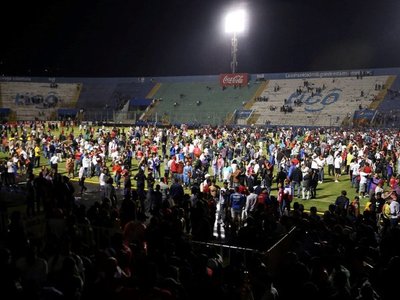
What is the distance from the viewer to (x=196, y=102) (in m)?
62.1

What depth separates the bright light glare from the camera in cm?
5735

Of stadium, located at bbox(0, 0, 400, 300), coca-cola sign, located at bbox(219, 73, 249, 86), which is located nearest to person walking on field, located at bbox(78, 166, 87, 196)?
stadium, located at bbox(0, 0, 400, 300)

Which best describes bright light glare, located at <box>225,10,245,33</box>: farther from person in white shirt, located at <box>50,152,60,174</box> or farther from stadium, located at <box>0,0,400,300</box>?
person in white shirt, located at <box>50,152,60,174</box>

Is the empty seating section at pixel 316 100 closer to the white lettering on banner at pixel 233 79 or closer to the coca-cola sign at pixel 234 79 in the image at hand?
the coca-cola sign at pixel 234 79

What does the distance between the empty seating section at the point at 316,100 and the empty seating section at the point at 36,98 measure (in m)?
32.5

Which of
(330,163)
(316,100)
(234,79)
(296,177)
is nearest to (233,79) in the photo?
(234,79)

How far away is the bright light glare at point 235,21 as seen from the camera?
2258 inches

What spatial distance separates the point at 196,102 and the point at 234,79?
7.40 m

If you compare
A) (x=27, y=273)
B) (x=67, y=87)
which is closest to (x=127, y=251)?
(x=27, y=273)

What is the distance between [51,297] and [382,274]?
445 cm

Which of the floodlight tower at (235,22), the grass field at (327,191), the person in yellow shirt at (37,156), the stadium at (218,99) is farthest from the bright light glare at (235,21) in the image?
the person in yellow shirt at (37,156)

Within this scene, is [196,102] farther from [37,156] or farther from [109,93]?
[37,156]

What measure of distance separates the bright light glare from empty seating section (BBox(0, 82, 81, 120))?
29.1 meters

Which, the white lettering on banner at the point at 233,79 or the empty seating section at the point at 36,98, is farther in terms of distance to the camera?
the empty seating section at the point at 36,98
